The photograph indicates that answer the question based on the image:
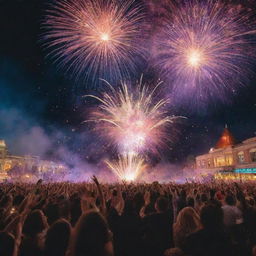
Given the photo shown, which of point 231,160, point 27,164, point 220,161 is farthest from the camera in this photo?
point 27,164

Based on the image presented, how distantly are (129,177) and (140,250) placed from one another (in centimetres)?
3267

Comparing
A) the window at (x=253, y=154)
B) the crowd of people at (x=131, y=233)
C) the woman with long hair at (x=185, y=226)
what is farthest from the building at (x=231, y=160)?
the woman with long hair at (x=185, y=226)

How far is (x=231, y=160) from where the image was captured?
47.9 m

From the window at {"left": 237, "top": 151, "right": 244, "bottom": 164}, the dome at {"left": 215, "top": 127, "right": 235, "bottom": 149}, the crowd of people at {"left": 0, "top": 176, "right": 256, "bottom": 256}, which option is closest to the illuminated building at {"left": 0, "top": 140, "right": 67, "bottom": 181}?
the dome at {"left": 215, "top": 127, "right": 235, "bottom": 149}

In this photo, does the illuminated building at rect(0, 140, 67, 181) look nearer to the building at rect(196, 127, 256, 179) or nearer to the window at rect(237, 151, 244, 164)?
the building at rect(196, 127, 256, 179)

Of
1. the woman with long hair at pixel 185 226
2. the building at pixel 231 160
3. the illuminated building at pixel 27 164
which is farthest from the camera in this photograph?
the illuminated building at pixel 27 164

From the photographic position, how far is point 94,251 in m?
2.23

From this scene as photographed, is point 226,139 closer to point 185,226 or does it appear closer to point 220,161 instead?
point 220,161

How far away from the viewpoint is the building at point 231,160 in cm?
3997

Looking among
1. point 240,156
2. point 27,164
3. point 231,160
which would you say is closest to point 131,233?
point 240,156

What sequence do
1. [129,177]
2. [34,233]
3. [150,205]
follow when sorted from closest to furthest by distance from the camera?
[34,233] → [150,205] → [129,177]

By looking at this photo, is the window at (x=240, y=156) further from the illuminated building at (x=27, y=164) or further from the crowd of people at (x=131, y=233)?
the illuminated building at (x=27, y=164)

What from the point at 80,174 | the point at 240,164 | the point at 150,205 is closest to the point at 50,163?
the point at 80,174

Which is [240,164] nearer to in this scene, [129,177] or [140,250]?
[129,177]
